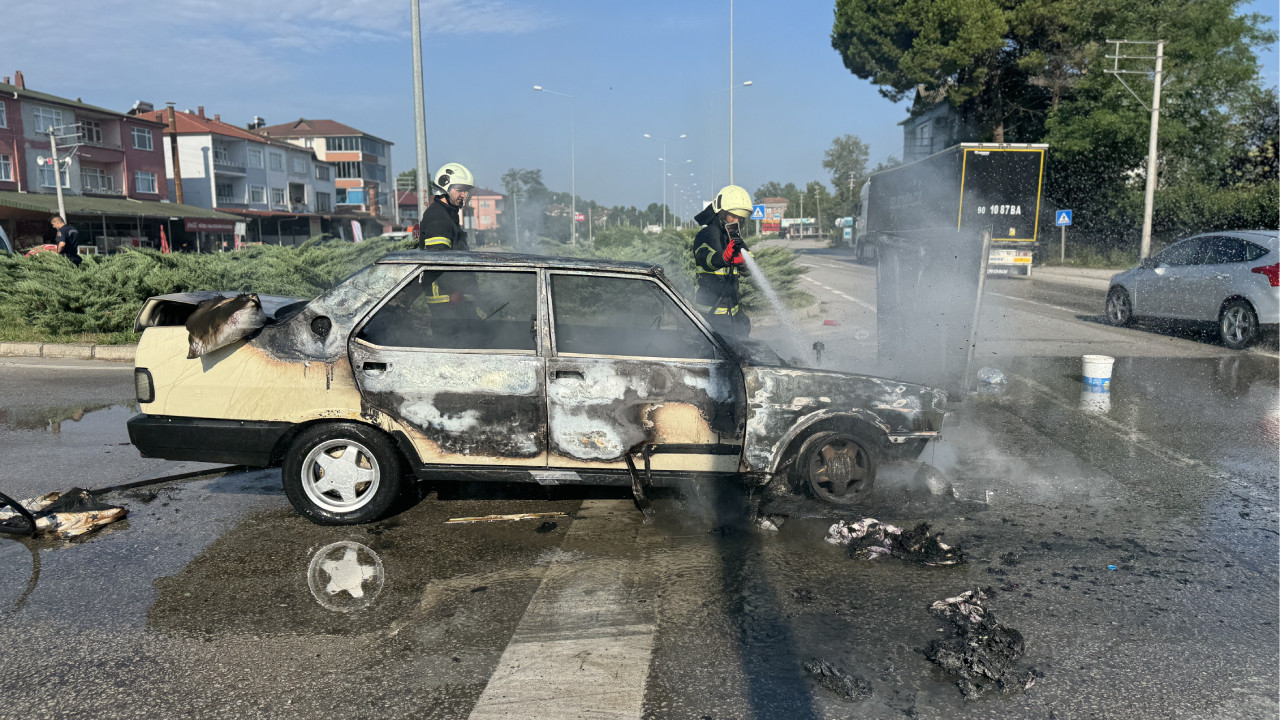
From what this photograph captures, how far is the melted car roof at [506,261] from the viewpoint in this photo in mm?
4578

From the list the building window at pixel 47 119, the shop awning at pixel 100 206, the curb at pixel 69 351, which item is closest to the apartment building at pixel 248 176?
the shop awning at pixel 100 206

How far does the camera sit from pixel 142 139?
5566cm

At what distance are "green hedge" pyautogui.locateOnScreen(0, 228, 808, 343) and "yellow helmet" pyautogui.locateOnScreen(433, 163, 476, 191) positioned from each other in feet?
10.6

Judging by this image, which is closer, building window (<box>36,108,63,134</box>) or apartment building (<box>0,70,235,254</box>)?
apartment building (<box>0,70,235,254</box>)

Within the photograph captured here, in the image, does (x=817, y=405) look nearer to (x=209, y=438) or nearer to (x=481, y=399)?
(x=481, y=399)

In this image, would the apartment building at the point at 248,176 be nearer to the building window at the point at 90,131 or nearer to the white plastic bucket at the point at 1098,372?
the building window at the point at 90,131

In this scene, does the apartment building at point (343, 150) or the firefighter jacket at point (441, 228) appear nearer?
the firefighter jacket at point (441, 228)

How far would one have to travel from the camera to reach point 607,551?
4312mm

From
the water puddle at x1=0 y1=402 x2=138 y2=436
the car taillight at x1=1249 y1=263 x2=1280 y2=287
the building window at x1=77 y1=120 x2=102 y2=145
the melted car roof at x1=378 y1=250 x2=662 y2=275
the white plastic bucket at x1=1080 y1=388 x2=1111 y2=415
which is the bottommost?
the white plastic bucket at x1=1080 y1=388 x2=1111 y2=415

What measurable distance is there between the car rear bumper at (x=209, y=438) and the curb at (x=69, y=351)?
6.69m

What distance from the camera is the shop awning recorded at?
126ft

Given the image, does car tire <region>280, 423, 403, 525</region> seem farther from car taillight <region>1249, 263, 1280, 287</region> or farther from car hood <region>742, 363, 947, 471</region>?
car taillight <region>1249, 263, 1280, 287</region>

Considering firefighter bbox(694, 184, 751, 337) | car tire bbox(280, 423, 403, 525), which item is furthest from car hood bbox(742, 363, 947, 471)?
firefighter bbox(694, 184, 751, 337)

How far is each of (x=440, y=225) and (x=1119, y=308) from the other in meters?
11.6
